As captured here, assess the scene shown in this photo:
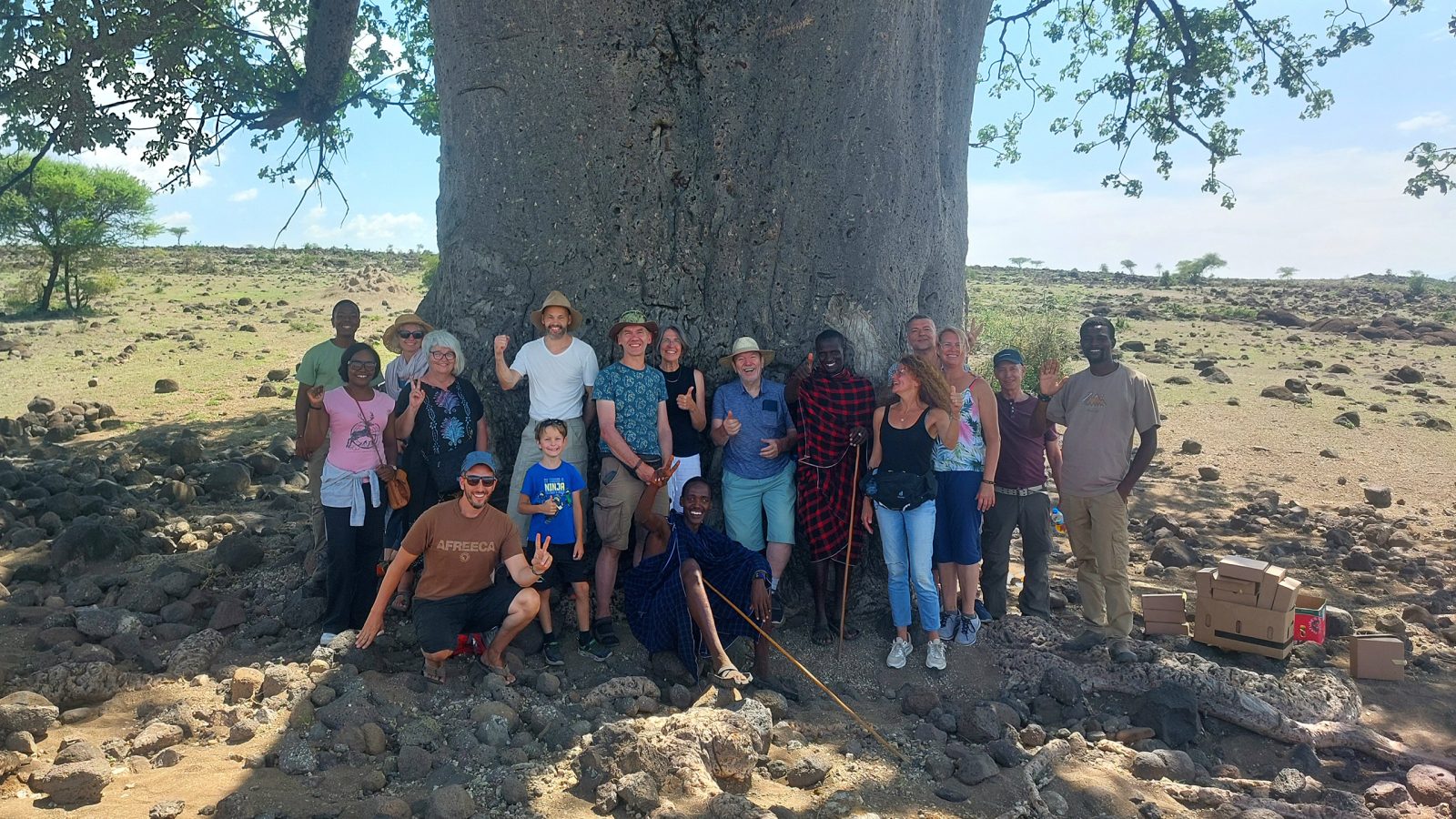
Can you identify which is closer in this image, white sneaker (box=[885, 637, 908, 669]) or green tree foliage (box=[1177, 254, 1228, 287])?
white sneaker (box=[885, 637, 908, 669])

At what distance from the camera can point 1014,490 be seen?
559 centimetres

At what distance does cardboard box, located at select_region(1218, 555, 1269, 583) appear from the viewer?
5.28 metres

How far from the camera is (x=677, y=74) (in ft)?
18.1

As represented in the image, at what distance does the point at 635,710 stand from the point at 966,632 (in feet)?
6.00

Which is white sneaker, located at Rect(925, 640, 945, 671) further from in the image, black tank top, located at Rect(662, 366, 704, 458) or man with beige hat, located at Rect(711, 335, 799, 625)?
black tank top, located at Rect(662, 366, 704, 458)

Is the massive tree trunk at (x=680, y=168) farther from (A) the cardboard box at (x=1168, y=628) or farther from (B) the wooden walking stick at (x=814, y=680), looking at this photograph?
(A) the cardboard box at (x=1168, y=628)

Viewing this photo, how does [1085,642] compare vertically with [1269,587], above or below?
below

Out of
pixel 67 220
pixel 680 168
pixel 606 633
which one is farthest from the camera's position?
pixel 67 220

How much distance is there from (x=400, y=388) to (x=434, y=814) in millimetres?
2286

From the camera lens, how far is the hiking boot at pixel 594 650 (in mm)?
4969

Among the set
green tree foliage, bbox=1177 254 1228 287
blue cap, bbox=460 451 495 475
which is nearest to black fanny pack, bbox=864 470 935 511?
blue cap, bbox=460 451 495 475

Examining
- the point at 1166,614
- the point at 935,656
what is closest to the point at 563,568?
the point at 935,656

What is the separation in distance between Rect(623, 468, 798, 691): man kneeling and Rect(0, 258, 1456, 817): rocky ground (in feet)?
0.56

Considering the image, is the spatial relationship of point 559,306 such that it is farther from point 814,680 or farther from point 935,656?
point 935,656
